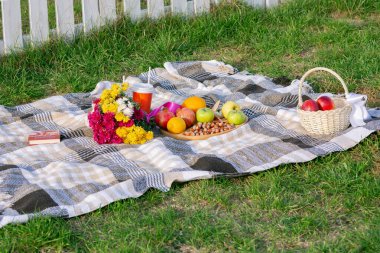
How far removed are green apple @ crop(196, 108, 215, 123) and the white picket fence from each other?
87.1 inches

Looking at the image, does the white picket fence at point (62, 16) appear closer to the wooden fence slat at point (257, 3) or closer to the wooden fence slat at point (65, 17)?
the wooden fence slat at point (65, 17)

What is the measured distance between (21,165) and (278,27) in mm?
3655

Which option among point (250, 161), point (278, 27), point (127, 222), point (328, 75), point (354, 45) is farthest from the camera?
point (278, 27)

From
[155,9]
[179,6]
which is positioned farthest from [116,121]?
[179,6]

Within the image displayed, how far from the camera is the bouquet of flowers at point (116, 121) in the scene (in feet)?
18.7

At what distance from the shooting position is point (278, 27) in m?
8.23

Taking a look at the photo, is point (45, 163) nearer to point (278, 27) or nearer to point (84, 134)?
point (84, 134)

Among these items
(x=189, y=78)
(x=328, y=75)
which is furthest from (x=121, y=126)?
(x=328, y=75)

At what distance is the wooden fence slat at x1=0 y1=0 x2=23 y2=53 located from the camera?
24.2ft

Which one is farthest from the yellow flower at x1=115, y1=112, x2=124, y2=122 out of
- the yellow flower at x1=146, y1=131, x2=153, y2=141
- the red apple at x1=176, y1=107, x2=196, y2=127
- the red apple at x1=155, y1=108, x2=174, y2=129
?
the red apple at x1=176, y1=107, x2=196, y2=127

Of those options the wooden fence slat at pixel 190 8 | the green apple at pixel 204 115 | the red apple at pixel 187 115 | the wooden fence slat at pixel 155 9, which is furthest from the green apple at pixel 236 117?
the wooden fence slat at pixel 190 8

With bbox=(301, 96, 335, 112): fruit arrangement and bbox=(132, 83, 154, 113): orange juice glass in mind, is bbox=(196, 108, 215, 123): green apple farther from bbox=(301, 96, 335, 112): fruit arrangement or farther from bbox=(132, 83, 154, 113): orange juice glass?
bbox=(301, 96, 335, 112): fruit arrangement

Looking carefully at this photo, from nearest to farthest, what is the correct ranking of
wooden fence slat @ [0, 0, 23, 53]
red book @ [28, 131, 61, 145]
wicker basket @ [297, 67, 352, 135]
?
wicker basket @ [297, 67, 352, 135], red book @ [28, 131, 61, 145], wooden fence slat @ [0, 0, 23, 53]

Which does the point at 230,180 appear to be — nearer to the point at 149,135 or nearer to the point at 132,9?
the point at 149,135
